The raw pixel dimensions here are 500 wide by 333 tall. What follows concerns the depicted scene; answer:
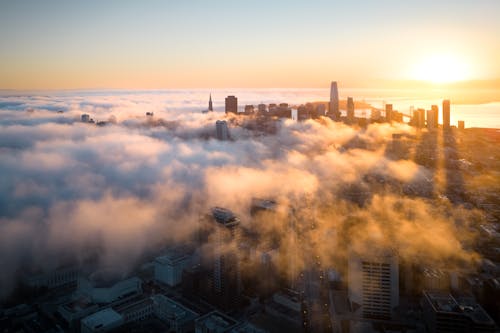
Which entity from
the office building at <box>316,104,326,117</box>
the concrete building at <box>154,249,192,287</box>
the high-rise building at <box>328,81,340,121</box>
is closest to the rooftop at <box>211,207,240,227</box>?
the concrete building at <box>154,249,192,287</box>

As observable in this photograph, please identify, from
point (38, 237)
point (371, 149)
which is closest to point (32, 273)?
point (38, 237)

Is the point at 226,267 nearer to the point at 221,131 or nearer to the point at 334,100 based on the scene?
the point at 221,131

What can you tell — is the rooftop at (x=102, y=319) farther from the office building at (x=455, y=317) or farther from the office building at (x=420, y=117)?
the office building at (x=420, y=117)

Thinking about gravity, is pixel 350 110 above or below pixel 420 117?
above

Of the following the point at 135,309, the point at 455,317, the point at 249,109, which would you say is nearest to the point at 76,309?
the point at 135,309

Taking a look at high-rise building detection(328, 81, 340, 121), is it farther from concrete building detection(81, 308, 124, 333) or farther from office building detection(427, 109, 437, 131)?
concrete building detection(81, 308, 124, 333)
